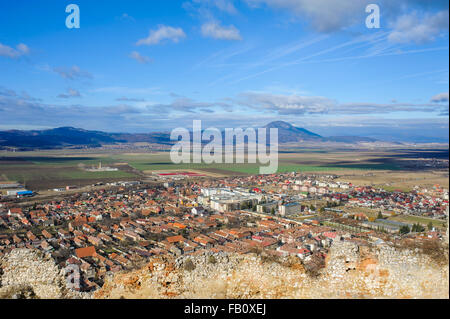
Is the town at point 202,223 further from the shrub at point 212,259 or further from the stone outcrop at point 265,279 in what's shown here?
the shrub at point 212,259

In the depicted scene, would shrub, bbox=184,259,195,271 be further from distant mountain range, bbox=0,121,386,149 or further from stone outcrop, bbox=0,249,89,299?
distant mountain range, bbox=0,121,386,149

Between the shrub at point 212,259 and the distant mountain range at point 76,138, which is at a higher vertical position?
the distant mountain range at point 76,138

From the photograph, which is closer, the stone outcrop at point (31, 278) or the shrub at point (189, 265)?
the stone outcrop at point (31, 278)

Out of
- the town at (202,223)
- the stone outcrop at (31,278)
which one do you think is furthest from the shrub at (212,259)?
the stone outcrop at (31,278)

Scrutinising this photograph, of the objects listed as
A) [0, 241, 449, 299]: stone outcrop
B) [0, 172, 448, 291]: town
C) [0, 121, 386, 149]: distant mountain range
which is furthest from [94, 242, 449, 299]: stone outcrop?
[0, 121, 386, 149]: distant mountain range

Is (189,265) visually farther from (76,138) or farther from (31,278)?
(76,138)

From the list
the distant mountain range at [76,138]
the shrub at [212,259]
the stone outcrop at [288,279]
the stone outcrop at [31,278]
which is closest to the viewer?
the stone outcrop at [288,279]
